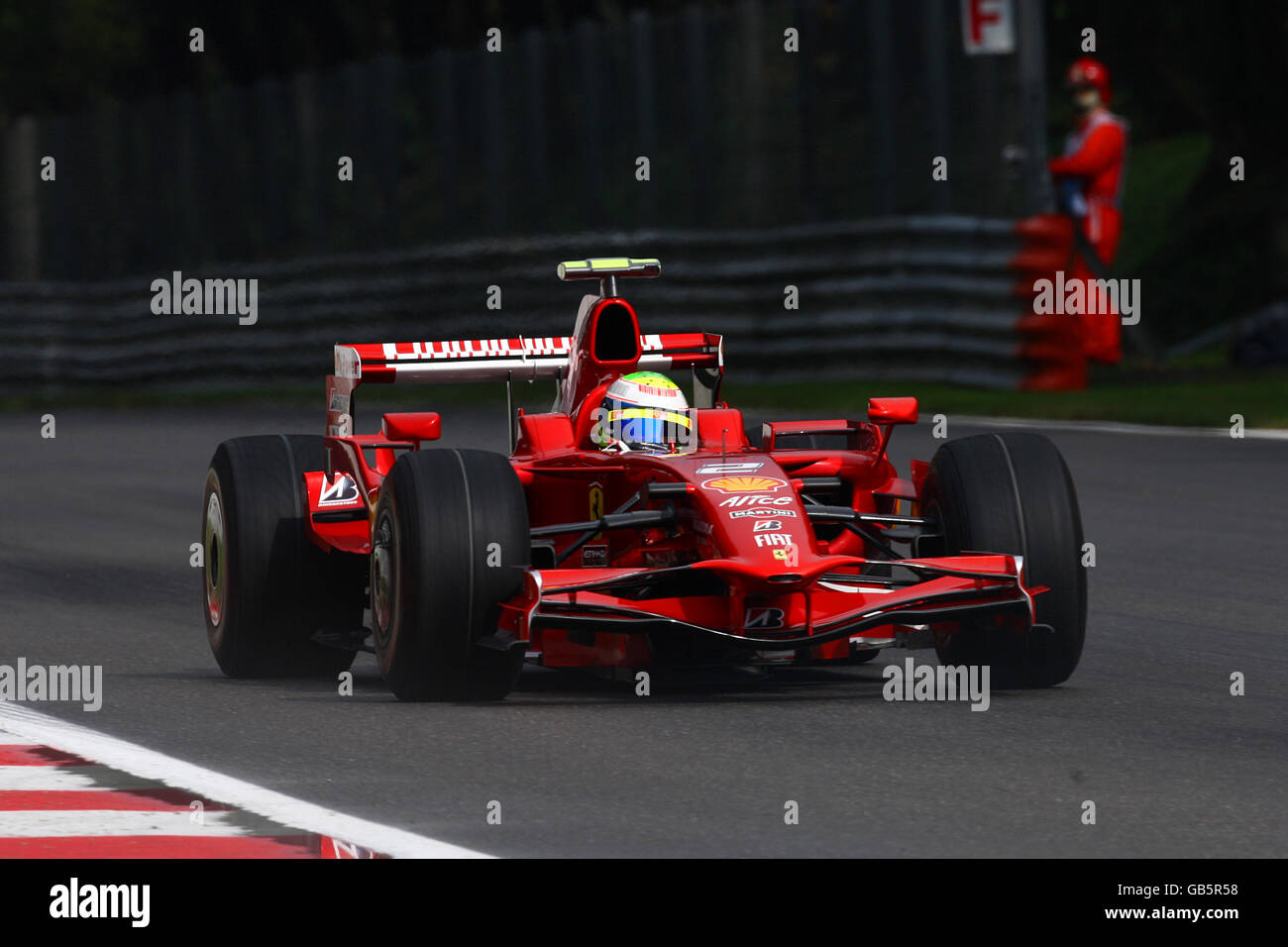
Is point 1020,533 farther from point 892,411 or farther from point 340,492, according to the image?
point 340,492

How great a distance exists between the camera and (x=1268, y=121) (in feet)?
87.8

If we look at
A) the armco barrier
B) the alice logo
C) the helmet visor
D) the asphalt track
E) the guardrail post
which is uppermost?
the guardrail post

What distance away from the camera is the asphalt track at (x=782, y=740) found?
21.1 ft

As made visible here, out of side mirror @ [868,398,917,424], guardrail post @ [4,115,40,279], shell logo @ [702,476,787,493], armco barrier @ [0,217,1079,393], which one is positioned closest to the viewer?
shell logo @ [702,476,787,493]

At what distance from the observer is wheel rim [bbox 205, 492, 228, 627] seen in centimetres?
941

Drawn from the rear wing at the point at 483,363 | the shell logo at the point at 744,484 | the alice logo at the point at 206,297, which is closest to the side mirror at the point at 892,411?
the rear wing at the point at 483,363

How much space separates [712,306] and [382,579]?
44.0 ft

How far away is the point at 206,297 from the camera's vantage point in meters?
26.9

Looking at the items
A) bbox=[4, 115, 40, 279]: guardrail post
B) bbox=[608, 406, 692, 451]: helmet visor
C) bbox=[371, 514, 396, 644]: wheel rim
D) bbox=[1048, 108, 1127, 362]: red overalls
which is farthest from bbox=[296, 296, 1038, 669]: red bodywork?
bbox=[4, 115, 40, 279]: guardrail post

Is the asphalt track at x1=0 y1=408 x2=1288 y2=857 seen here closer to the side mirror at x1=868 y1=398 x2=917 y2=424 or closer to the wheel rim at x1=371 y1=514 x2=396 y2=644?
the wheel rim at x1=371 y1=514 x2=396 y2=644

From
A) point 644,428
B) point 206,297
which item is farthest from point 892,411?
point 206,297

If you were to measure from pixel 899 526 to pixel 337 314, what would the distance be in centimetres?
1630
